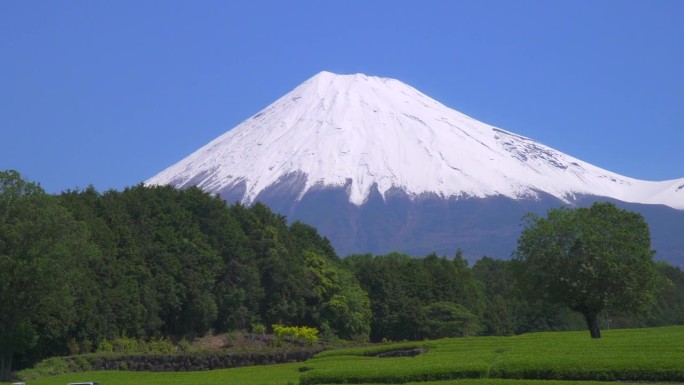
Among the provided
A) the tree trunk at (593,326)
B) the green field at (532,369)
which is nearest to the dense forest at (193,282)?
the tree trunk at (593,326)

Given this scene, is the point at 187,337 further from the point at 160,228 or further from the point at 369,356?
the point at 369,356

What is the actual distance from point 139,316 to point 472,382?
1239 inches

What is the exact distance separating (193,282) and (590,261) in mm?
25454

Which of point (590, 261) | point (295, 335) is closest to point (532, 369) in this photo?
point (590, 261)

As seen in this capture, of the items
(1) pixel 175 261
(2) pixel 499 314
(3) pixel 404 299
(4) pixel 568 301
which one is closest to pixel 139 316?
(1) pixel 175 261

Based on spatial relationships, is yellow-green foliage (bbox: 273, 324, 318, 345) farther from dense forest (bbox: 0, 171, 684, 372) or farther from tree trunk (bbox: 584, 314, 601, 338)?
tree trunk (bbox: 584, 314, 601, 338)

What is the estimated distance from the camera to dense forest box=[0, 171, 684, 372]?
135 feet

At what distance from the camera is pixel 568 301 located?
4341 cm

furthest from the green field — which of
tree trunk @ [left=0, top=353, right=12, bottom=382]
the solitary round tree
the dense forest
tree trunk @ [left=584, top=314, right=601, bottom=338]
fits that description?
the solitary round tree

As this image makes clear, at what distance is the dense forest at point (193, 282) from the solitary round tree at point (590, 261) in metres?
1.82

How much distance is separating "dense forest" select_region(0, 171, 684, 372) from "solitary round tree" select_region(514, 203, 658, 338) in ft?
5.96

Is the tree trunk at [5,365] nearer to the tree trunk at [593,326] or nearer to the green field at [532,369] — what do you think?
the green field at [532,369]

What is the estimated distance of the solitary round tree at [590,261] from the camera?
41875 millimetres

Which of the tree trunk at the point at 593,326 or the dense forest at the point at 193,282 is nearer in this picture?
the dense forest at the point at 193,282
